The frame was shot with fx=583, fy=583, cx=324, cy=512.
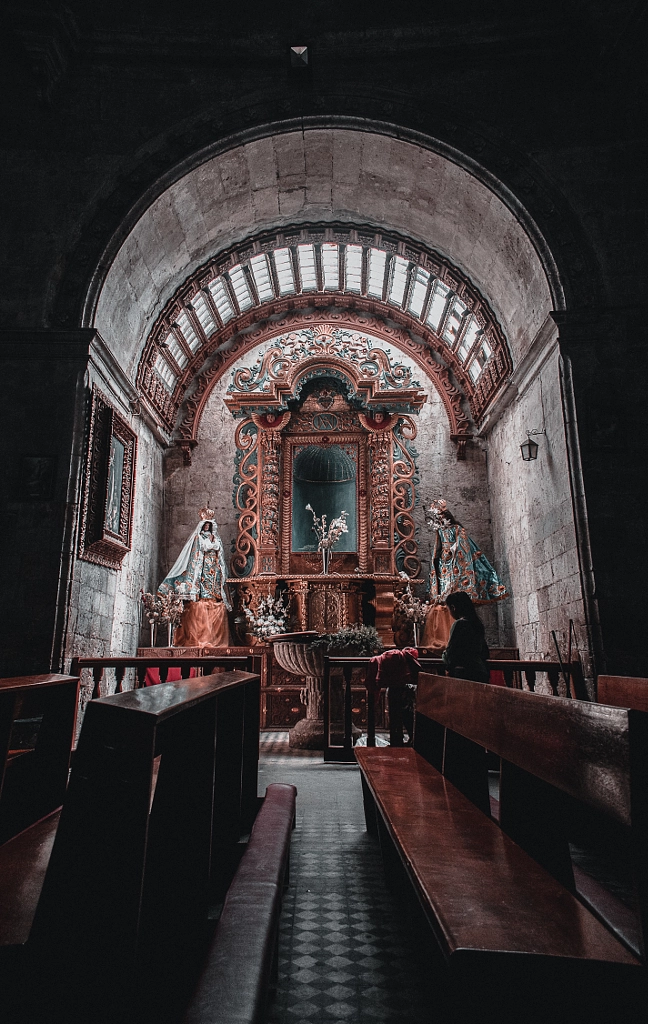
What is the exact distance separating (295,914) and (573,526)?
16.9 ft

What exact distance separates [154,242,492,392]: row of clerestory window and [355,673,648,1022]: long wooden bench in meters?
8.75

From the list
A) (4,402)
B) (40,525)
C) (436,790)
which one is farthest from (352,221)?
(436,790)

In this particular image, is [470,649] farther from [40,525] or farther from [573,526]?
[40,525]

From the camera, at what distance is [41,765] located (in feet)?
7.84

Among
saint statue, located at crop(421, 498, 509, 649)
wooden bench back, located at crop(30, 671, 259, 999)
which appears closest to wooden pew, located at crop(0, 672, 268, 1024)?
wooden bench back, located at crop(30, 671, 259, 999)

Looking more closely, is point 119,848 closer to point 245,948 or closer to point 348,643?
point 245,948

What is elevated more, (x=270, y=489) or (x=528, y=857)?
(x=270, y=489)

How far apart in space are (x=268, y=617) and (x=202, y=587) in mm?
1274

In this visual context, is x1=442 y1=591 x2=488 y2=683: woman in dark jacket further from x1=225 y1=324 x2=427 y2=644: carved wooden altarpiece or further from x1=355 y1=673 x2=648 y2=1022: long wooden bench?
x1=225 y1=324 x2=427 y2=644: carved wooden altarpiece

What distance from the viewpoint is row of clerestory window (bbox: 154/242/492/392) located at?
10.3m

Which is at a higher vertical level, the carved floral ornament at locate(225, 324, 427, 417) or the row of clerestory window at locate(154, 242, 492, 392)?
the row of clerestory window at locate(154, 242, 492, 392)

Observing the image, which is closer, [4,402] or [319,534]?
[4,402]

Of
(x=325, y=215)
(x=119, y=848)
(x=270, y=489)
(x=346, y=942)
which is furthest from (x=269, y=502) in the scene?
(x=119, y=848)

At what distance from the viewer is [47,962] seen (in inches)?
41.1
